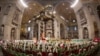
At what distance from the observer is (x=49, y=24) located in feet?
103

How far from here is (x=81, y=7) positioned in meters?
23.9

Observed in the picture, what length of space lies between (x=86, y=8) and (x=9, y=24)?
10709mm

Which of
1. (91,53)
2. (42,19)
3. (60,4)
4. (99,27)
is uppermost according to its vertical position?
(60,4)

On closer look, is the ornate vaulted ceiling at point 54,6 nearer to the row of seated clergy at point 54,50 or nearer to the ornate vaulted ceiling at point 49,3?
the ornate vaulted ceiling at point 49,3

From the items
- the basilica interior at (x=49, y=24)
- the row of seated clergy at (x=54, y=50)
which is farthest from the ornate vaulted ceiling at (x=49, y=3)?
the row of seated clergy at (x=54, y=50)

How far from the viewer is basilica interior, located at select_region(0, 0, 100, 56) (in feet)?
39.9

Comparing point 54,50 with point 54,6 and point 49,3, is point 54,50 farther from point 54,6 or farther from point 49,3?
point 49,3

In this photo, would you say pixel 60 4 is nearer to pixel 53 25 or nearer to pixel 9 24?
pixel 53 25

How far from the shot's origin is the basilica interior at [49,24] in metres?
12.2

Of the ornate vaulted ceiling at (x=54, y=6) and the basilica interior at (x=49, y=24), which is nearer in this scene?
the basilica interior at (x=49, y=24)

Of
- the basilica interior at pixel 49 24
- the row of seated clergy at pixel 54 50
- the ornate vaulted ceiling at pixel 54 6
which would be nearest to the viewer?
the row of seated clergy at pixel 54 50

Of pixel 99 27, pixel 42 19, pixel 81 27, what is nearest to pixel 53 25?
pixel 42 19

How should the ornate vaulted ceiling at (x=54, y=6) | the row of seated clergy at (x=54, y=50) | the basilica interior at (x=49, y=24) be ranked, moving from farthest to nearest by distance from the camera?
1. the ornate vaulted ceiling at (x=54, y=6)
2. the basilica interior at (x=49, y=24)
3. the row of seated clergy at (x=54, y=50)

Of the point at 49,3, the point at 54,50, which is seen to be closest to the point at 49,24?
the point at 49,3
